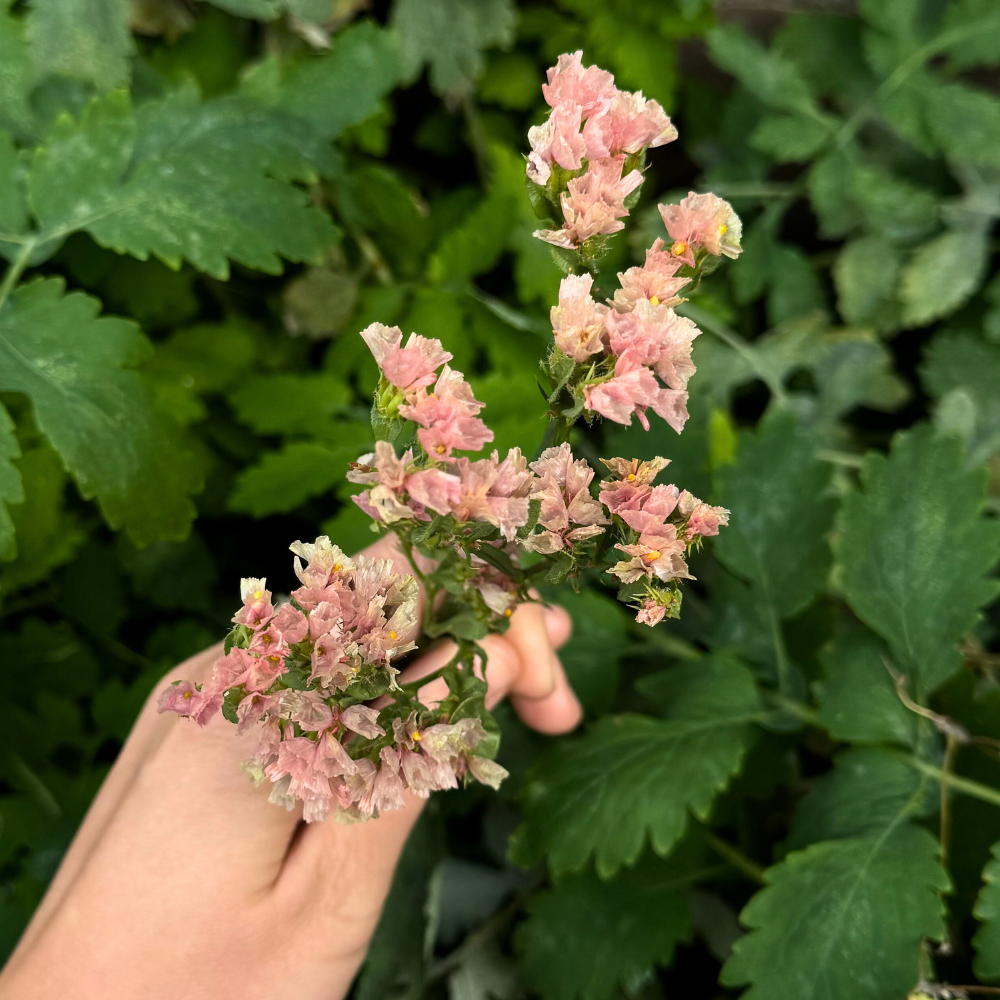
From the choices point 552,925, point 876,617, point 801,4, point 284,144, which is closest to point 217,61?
point 284,144

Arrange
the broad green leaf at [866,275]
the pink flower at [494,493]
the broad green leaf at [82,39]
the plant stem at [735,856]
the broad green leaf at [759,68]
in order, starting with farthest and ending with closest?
the broad green leaf at [866,275], the broad green leaf at [759,68], the plant stem at [735,856], the broad green leaf at [82,39], the pink flower at [494,493]

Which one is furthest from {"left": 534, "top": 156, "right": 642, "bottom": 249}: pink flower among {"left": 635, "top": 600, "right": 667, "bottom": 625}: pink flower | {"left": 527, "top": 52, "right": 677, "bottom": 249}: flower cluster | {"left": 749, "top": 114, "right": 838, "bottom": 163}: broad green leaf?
{"left": 749, "top": 114, "right": 838, "bottom": 163}: broad green leaf

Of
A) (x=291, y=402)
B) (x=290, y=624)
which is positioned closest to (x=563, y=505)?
(x=290, y=624)

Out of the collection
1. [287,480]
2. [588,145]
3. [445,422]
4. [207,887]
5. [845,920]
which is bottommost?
[845,920]

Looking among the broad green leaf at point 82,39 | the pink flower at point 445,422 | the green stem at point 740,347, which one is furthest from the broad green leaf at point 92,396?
→ the green stem at point 740,347

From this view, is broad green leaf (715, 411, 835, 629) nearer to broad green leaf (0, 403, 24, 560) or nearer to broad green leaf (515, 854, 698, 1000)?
broad green leaf (515, 854, 698, 1000)

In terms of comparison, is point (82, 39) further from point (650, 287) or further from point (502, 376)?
point (650, 287)

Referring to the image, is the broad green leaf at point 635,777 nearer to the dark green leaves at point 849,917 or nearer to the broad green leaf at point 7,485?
the dark green leaves at point 849,917
